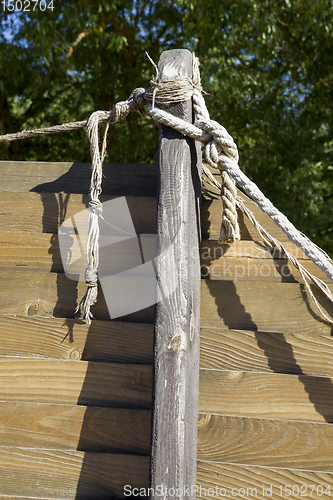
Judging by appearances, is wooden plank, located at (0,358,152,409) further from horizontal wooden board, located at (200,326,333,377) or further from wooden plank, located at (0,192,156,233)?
wooden plank, located at (0,192,156,233)

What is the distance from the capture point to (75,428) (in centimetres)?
127

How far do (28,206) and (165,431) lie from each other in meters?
1.02

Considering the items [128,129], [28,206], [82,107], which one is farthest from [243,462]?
[82,107]

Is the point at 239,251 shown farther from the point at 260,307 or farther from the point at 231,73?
the point at 231,73

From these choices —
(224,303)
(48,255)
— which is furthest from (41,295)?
(224,303)

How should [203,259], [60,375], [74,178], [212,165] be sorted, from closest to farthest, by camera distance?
[212,165], [60,375], [203,259], [74,178]

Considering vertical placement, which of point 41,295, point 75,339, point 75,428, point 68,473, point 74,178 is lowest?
point 68,473

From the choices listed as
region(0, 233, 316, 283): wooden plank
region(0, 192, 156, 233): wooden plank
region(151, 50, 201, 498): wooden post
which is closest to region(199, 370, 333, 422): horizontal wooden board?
region(151, 50, 201, 498): wooden post

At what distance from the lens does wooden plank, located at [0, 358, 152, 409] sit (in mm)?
1286

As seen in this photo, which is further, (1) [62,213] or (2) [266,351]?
(1) [62,213]

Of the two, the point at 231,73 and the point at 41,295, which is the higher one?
the point at 231,73

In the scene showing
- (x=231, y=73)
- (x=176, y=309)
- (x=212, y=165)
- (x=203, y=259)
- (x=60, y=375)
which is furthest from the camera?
(x=231, y=73)

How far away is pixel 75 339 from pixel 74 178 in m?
0.68

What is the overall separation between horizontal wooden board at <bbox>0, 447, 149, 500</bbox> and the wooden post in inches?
8.7
